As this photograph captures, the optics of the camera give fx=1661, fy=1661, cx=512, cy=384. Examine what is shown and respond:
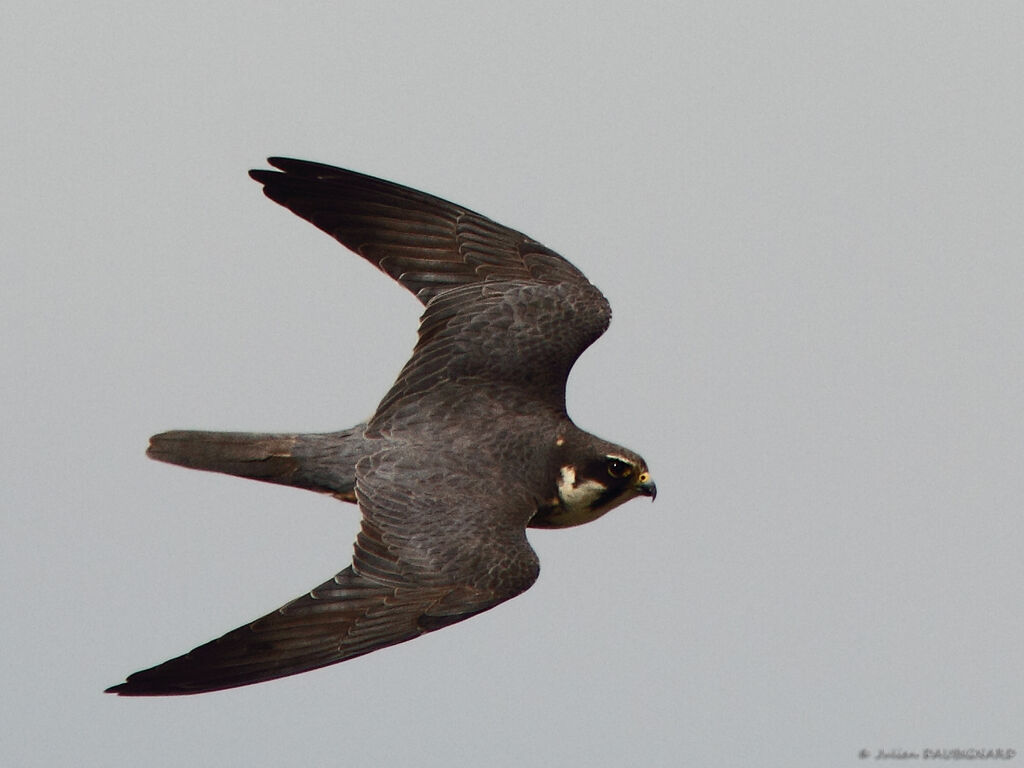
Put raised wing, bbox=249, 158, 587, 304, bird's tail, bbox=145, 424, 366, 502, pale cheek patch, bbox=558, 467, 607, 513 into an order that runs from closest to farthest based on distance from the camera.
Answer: bird's tail, bbox=145, 424, 366, 502
pale cheek patch, bbox=558, 467, 607, 513
raised wing, bbox=249, 158, 587, 304

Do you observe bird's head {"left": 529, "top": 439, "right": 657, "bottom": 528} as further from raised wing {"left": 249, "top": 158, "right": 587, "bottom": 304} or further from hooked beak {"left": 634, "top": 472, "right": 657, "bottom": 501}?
raised wing {"left": 249, "top": 158, "right": 587, "bottom": 304}

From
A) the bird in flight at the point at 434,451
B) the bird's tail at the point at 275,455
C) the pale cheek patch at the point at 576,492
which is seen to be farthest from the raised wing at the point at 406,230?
the pale cheek patch at the point at 576,492

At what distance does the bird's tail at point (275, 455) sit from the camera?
28.9 feet

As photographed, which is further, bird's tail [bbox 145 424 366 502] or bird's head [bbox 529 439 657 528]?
bird's head [bbox 529 439 657 528]

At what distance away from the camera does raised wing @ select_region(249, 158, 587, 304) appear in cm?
952

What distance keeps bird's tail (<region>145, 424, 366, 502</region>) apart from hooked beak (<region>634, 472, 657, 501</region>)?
155cm

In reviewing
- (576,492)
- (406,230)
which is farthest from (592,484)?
(406,230)

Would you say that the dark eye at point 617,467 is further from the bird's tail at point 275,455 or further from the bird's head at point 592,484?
the bird's tail at point 275,455

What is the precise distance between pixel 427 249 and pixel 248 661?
2865 millimetres

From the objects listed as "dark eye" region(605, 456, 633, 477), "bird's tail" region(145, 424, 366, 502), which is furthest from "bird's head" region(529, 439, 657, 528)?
"bird's tail" region(145, 424, 366, 502)

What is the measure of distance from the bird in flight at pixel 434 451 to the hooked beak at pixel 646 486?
2cm

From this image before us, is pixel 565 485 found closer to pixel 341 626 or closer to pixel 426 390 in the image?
pixel 426 390

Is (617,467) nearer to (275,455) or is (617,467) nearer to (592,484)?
(592,484)

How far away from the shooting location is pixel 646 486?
918 cm
